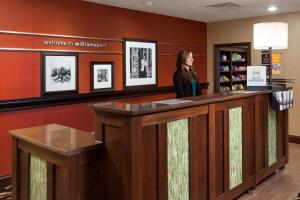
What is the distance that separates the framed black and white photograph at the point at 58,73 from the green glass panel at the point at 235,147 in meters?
2.55

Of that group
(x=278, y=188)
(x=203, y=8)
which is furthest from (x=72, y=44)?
(x=278, y=188)

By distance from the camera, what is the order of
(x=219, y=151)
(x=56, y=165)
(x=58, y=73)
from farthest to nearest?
1. (x=58, y=73)
2. (x=219, y=151)
3. (x=56, y=165)

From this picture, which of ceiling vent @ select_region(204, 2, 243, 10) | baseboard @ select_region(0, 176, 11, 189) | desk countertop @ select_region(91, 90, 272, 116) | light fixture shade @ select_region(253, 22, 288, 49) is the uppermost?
ceiling vent @ select_region(204, 2, 243, 10)

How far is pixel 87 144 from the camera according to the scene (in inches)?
82.8

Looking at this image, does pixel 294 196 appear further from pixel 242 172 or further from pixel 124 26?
pixel 124 26

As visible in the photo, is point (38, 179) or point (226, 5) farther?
point (226, 5)

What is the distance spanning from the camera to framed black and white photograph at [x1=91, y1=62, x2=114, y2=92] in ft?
16.8

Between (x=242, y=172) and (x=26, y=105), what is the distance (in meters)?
2.85

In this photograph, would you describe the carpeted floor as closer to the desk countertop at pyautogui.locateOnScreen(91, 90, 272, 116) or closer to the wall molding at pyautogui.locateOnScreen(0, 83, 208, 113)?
the wall molding at pyautogui.locateOnScreen(0, 83, 208, 113)

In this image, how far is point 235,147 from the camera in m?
3.33

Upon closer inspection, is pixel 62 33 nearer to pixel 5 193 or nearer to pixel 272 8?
pixel 5 193

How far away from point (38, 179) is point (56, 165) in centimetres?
31

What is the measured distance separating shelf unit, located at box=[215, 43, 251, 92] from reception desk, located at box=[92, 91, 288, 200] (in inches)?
142

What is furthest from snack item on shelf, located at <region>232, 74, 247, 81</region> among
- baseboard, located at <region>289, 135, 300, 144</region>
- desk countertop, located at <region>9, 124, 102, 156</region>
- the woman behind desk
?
desk countertop, located at <region>9, 124, 102, 156</region>
